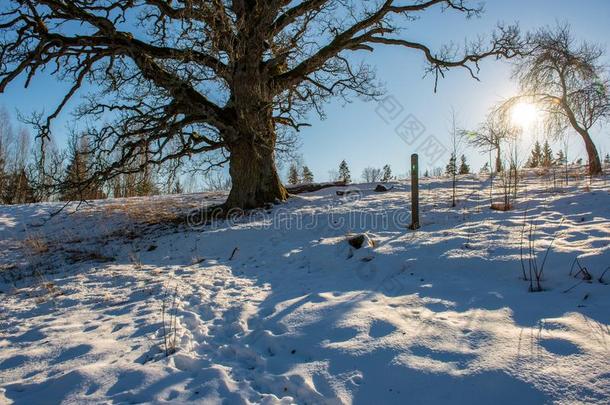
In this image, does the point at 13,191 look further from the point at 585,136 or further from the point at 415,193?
the point at 585,136

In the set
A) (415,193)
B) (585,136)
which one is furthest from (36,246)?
(585,136)

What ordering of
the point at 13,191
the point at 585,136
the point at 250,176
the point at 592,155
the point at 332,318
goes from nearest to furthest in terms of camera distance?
the point at 332,318, the point at 250,176, the point at 592,155, the point at 585,136, the point at 13,191

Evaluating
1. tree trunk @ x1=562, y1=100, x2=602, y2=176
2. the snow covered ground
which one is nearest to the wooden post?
the snow covered ground

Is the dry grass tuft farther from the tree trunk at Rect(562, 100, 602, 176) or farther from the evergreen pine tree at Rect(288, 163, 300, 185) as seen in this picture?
the evergreen pine tree at Rect(288, 163, 300, 185)

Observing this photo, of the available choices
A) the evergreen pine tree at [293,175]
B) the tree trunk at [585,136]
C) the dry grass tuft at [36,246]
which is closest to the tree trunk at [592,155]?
the tree trunk at [585,136]

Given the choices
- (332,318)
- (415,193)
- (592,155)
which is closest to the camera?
(332,318)

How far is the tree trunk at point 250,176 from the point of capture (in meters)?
9.89

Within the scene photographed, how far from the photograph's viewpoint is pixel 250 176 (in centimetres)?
998

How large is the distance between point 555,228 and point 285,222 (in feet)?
17.1

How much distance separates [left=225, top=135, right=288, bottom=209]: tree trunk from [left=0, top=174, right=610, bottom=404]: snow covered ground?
9.80 ft

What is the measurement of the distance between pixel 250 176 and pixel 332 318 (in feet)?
23.6

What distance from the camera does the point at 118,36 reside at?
8.12 metres

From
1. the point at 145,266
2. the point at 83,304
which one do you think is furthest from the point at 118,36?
the point at 83,304

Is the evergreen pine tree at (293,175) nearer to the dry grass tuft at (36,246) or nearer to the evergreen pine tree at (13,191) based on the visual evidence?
the evergreen pine tree at (13,191)
